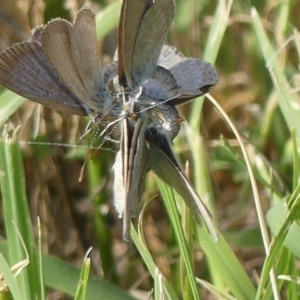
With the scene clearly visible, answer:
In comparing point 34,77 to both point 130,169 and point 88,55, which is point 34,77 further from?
point 130,169

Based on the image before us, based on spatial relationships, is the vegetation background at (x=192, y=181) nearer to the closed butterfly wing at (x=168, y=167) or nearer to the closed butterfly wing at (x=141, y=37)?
the closed butterfly wing at (x=168, y=167)

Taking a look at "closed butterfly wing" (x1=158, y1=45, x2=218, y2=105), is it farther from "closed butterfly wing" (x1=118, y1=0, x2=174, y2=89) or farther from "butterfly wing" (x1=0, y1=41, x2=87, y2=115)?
"butterfly wing" (x1=0, y1=41, x2=87, y2=115)

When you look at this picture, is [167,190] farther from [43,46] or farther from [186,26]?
[186,26]

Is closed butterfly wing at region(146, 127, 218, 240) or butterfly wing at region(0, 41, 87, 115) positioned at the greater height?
butterfly wing at region(0, 41, 87, 115)

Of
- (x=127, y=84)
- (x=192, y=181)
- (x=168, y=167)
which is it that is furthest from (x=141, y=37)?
(x=192, y=181)

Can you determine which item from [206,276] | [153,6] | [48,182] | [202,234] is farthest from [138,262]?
[153,6]

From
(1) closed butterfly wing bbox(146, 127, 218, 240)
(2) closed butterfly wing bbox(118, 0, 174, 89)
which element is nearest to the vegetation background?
(1) closed butterfly wing bbox(146, 127, 218, 240)
